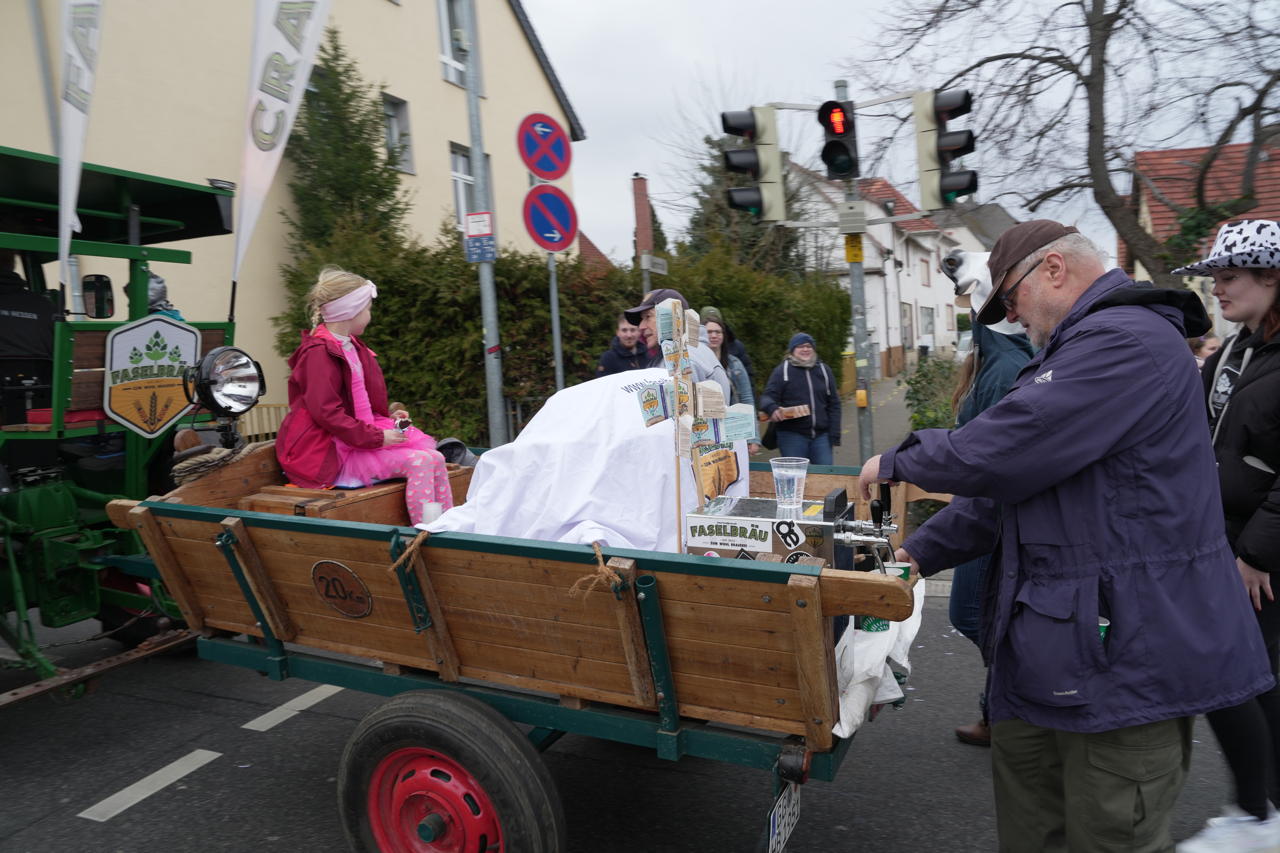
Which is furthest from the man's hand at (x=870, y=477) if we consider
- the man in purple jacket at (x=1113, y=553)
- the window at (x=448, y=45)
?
the window at (x=448, y=45)

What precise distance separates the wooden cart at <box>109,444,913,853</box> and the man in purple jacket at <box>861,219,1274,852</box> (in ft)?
1.16

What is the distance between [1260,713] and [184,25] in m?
13.5

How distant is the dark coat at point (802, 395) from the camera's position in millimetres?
7559

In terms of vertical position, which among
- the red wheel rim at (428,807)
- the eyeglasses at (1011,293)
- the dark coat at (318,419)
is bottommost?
the red wheel rim at (428,807)

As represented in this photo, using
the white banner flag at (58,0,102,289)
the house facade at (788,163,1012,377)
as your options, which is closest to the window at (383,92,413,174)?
A: the house facade at (788,163,1012,377)

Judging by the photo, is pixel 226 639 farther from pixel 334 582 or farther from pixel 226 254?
pixel 226 254

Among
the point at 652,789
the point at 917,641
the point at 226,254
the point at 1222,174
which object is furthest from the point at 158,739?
the point at 1222,174

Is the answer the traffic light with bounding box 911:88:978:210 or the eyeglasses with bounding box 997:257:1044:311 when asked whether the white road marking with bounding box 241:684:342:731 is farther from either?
the traffic light with bounding box 911:88:978:210

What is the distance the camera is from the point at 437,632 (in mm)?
2615

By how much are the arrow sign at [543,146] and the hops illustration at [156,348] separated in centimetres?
311

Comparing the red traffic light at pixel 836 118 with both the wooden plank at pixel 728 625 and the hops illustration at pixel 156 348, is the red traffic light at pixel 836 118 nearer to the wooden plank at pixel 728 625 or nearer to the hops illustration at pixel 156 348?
the hops illustration at pixel 156 348

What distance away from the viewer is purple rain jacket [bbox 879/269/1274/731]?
193 centimetres

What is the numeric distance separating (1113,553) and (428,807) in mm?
1973

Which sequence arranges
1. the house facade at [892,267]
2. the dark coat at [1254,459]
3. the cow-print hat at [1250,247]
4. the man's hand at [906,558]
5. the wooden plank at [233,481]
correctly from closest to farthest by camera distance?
the man's hand at [906,558], the dark coat at [1254,459], the cow-print hat at [1250,247], the wooden plank at [233,481], the house facade at [892,267]
